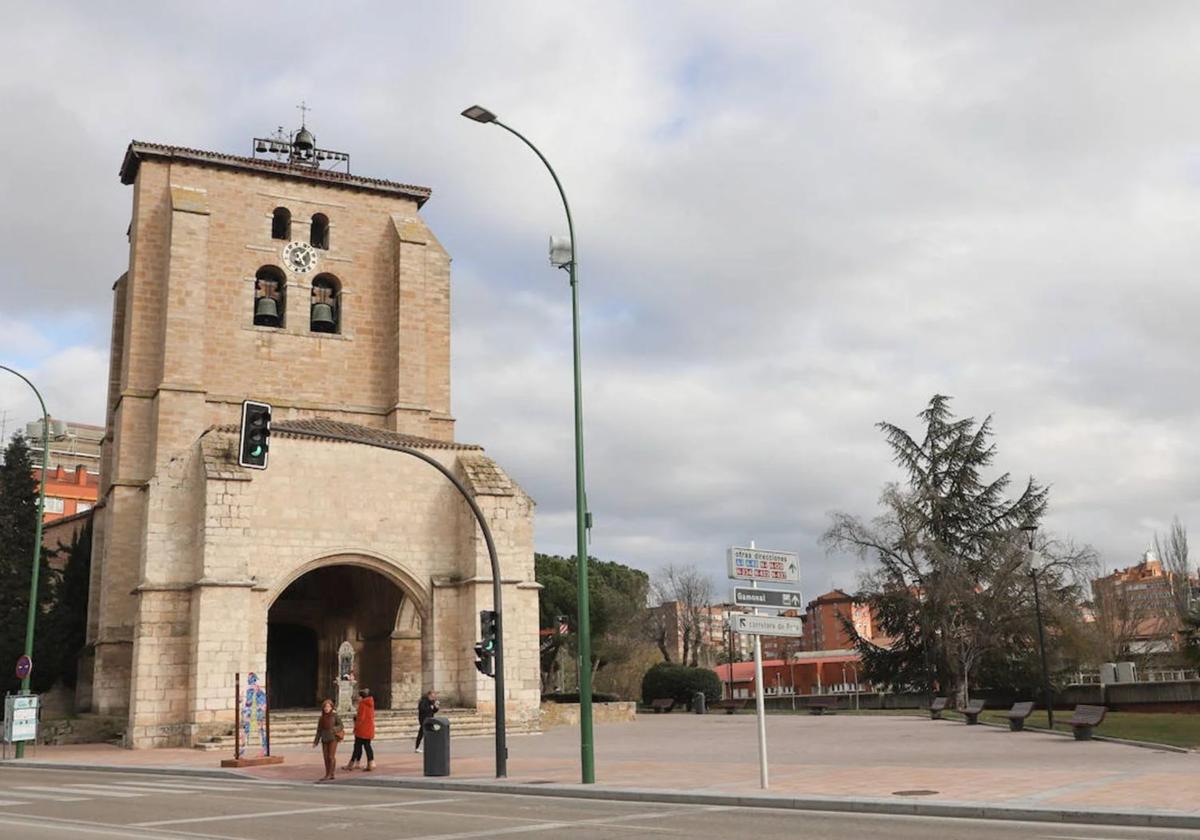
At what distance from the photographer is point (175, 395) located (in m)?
32.7

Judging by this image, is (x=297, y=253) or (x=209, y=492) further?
(x=297, y=253)

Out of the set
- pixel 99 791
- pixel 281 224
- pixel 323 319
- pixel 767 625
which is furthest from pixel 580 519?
pixel 281 224

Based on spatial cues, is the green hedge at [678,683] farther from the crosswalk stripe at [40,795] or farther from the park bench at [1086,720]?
the crosswalk stripe at [40,795]

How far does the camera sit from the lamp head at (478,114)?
16016mm

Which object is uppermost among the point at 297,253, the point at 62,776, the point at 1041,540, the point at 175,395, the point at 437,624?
the point at 297,253

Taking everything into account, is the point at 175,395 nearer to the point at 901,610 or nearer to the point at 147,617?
the point at 147,617

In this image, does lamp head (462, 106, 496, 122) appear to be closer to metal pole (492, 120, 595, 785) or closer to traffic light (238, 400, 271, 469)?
metal pole (492, 120, 595, 785)

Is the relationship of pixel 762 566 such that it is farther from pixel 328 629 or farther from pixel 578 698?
pixel 578 698

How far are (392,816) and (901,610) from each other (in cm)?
3042

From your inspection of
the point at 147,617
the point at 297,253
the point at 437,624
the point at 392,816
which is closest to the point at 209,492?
the point at 147,617

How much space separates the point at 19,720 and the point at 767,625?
18.2 m

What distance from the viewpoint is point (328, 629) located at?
115ft

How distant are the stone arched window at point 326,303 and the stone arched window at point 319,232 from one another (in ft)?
3.77

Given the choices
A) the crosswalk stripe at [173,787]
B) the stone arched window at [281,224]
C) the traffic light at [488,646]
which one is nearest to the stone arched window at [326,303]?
the stone arched window at [281,224]
